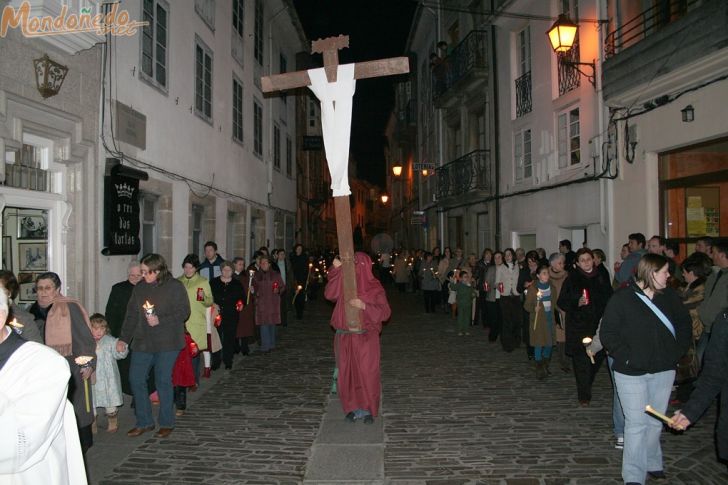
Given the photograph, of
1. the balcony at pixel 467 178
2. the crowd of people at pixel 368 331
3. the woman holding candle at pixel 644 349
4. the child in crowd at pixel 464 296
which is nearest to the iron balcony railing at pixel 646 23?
the crowd of people at pixel 368 331

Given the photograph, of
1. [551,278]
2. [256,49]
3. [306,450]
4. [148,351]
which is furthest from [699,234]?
[256,49]

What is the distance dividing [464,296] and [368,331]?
667 centimetres

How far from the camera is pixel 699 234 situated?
34.3ft

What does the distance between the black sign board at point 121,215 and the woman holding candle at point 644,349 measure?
6997 mm

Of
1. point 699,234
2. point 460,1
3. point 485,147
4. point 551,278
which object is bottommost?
point 551,278

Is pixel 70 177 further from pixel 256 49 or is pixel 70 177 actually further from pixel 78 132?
pixel 256 49

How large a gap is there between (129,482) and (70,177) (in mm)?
4736

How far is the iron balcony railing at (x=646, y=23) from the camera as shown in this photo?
10.6 m

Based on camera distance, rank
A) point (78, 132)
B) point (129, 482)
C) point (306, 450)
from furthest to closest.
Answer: point (78, 132)
point (306, 450)
point (129, 482)

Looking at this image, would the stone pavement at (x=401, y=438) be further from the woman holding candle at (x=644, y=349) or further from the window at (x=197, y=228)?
the window at (x=197, y=228)

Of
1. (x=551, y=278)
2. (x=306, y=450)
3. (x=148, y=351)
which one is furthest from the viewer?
(x=551, y=278)

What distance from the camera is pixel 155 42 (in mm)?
10945

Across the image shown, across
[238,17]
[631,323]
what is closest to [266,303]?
[631,323]

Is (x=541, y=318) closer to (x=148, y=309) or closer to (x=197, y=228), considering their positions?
(x=148, y=309)
